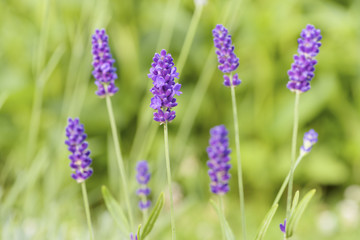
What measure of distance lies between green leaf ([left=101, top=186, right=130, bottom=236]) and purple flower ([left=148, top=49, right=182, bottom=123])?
0.23 m

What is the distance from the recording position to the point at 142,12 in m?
2.86

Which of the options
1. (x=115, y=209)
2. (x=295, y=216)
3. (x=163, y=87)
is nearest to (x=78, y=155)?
(x=115, y=209)

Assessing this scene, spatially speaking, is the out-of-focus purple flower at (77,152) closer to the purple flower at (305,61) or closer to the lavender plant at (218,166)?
the lavender plant at (218,166)

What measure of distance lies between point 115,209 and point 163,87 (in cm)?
31

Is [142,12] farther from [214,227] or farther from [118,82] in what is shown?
[214,227]

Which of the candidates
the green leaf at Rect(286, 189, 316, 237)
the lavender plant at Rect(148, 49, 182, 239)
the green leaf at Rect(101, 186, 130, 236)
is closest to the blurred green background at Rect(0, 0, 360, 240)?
the green leaf at Rect(101, 186, 130, 236)

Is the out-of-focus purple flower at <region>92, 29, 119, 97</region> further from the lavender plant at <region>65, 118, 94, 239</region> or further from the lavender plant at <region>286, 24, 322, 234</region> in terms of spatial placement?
the lavender plant at <region>286, 24, 322, 234</region>

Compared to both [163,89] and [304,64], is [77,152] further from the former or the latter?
[304,64]

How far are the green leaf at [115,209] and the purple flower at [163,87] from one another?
235mm

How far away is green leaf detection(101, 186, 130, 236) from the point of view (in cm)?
94

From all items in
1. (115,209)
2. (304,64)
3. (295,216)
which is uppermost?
(304,64)

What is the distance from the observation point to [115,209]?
3.18 ft

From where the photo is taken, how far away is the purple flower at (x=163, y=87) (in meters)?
0.77

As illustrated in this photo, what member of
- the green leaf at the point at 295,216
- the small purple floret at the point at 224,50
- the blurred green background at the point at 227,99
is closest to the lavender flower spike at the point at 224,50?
the small purple floret at the point at 224,50
